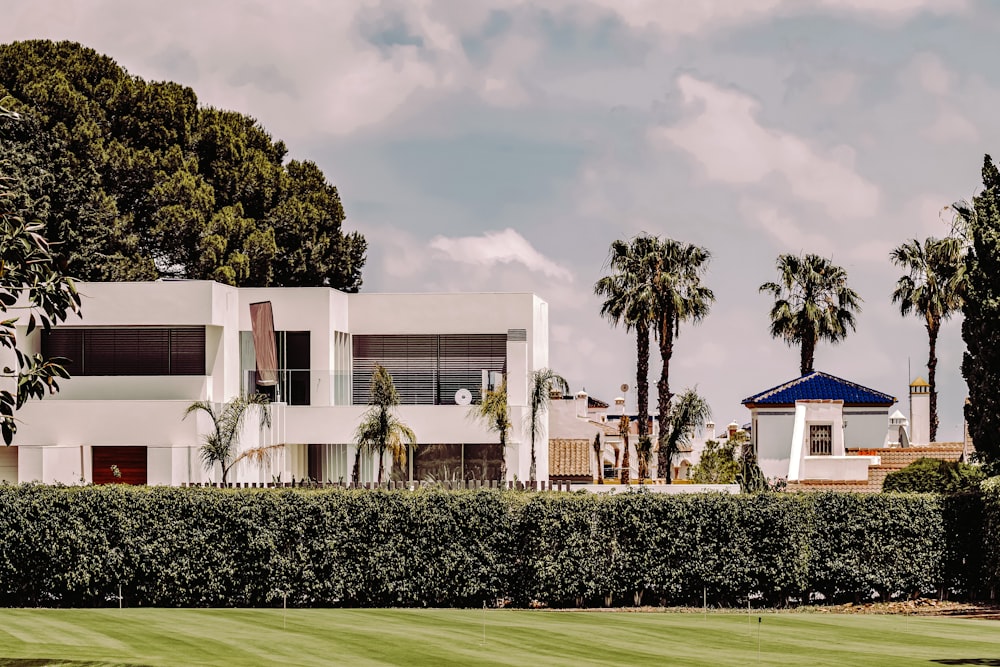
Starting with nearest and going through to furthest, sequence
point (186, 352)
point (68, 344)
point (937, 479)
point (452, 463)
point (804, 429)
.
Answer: point (937, 479)
point (186, 352)
point (68, 344)
point (452, 463)
point (804, 429)

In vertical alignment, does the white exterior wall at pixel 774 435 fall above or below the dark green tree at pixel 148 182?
below

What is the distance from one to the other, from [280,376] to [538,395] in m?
8.22

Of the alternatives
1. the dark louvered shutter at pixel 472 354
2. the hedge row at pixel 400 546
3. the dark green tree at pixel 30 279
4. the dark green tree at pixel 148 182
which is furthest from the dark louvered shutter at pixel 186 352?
the dark green tree at pixel 30 279

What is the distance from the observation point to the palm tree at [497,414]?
140ft

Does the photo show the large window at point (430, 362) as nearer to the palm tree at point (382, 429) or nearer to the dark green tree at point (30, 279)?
the palm tree at point (382, 429)

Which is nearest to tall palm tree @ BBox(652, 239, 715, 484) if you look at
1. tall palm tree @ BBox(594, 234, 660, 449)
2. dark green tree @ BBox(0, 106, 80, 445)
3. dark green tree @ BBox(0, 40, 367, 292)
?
tall palm tree @ BBox(594, 234, 660, 449)

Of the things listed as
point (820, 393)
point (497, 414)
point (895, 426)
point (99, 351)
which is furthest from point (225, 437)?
point (895, 426)

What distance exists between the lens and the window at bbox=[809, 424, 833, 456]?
171ft

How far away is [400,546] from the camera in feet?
88.0

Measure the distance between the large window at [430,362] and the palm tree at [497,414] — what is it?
72 centimetres

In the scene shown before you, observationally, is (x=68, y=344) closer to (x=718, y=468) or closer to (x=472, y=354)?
(x=472, y=354)

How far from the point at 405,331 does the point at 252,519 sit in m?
19.0

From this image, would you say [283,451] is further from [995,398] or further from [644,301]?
[995,398]

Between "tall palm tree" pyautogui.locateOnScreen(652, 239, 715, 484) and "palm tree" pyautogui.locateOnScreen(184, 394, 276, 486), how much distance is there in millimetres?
19527
